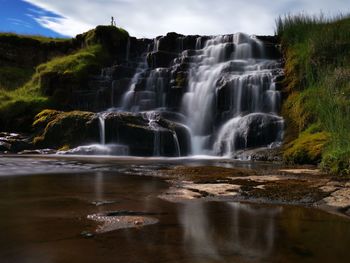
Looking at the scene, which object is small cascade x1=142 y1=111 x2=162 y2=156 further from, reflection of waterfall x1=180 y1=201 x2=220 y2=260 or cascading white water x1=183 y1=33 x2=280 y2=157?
reflection of waterfall x1=180 y1=201 x2=220 y2=260

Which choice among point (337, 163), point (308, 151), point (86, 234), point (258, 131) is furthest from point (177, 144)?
point (86, 234)

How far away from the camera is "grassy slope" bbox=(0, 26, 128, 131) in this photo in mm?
24344

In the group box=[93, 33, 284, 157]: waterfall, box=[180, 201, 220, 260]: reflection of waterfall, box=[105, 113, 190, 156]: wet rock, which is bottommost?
box=[180, 201, 220, 260]: reflection of waterfall

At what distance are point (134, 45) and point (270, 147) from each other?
15899 millimetres

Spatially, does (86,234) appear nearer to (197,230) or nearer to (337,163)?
(197,230)

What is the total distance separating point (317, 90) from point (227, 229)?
10.1m

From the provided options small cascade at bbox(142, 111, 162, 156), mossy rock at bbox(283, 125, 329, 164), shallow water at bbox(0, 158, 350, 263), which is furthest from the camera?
small cascade at bbox(142, 111, 162, 156)

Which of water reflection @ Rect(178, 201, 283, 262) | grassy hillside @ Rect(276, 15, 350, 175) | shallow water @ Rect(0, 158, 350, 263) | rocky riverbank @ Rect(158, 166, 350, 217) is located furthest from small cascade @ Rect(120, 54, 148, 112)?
water reflection @ Rect(178, 201, 283, 262)

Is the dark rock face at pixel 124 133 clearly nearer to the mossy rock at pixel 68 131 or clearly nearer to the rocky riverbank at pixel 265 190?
the mossy rock at pixel 68 131

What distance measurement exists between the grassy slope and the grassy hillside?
39.5ft

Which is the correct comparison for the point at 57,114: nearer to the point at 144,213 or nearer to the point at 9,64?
the point at 9,64

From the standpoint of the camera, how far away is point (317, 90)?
1358cm

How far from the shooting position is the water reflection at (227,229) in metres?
3.81

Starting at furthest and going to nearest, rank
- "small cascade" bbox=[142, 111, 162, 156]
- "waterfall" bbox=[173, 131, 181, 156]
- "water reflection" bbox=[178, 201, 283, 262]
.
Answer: "waterfall" bbox=[173, 131, 181, 156] → "small cascade" bbox=[142, 111, 162, 156] → "water reflection" bbox=[178, 201, 283, 262]
